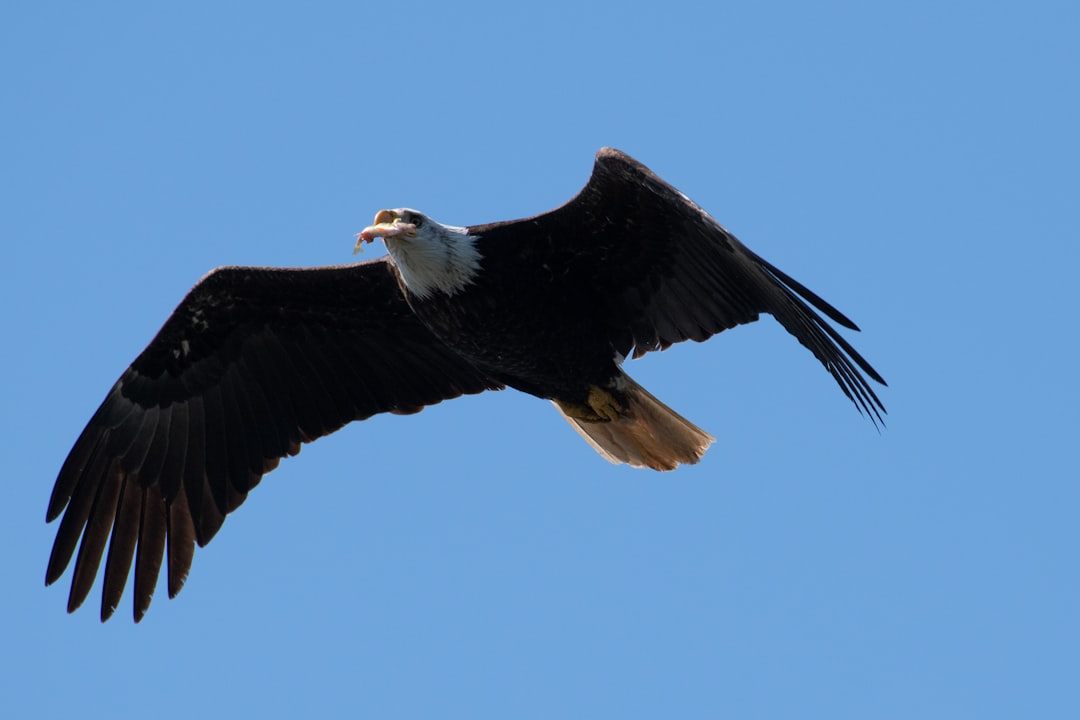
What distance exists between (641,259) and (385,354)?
6.61 ft

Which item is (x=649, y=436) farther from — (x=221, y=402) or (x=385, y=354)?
(x=221, y=402)

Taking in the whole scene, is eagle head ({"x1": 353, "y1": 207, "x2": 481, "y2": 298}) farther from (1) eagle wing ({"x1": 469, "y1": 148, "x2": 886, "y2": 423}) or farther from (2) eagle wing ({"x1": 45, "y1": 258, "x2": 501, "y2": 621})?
(2) eagle wing ({"x1": 45, "y1": 258, "x2": 501, "y2": 621})

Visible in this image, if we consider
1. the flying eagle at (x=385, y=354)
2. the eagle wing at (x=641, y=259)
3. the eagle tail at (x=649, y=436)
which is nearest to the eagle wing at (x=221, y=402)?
the flying eagle at (x=385, y=354)

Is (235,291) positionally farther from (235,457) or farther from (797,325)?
(797,325)

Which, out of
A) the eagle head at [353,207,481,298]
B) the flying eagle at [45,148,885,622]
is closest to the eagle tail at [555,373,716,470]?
the flying eagle at [45,148,885,622]

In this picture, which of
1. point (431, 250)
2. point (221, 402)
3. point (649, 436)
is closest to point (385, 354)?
point (221, 402)

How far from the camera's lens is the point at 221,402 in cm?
1047

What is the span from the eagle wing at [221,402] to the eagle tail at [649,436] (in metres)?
0.81

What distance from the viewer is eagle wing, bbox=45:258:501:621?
10141 millimetres

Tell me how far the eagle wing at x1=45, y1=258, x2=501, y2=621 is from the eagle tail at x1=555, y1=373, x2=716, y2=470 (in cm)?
81

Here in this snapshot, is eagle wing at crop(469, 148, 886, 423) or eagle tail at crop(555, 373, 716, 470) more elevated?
eagle wing at crop(469, 148, 886, 423)

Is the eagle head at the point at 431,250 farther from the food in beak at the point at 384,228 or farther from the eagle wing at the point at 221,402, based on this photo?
the eagle wing at the point at 221,402

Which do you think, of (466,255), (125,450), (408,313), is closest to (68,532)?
(125,450)

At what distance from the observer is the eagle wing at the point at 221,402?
1014cm
